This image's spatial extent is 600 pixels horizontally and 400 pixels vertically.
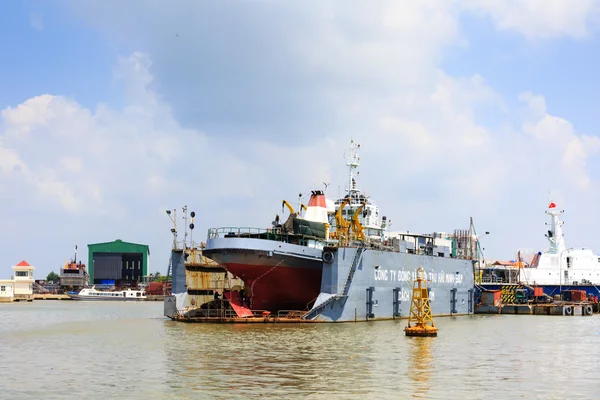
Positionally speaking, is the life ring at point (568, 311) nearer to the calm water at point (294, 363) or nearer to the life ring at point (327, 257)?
the calm water at point (294, 363)

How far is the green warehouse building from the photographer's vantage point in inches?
5910

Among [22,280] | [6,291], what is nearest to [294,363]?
[6,291]

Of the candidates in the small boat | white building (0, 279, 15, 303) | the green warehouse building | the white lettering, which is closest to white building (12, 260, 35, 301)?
white building (0, 279, 15, 303)

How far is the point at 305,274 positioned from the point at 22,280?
82276 mm

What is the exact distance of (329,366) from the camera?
88.3ft

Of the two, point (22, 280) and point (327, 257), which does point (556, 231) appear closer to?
point (327, 257)

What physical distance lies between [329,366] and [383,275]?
25773 mm

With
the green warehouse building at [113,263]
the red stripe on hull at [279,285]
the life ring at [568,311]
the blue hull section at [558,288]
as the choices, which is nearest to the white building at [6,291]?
the green warehouse building at [113,263]

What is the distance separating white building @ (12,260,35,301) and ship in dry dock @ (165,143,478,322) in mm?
72676

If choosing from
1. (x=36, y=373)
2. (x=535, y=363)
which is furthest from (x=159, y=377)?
(x=535, y=363)

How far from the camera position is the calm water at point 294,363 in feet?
72.0

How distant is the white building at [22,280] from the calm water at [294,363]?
257 ft

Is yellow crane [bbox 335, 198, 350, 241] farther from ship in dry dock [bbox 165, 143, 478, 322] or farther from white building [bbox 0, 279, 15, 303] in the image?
white building [bbox 0, 279, 15, 303]

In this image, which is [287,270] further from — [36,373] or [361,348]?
[36,373]
